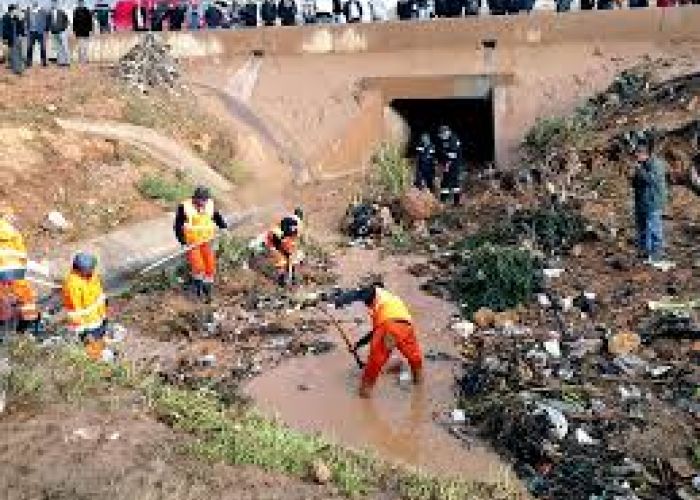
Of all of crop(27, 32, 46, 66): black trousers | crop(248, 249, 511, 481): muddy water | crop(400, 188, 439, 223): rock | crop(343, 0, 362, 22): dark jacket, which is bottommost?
crop(248, 249, 511, 481): muddy water

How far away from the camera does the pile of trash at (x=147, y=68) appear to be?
2239 cm

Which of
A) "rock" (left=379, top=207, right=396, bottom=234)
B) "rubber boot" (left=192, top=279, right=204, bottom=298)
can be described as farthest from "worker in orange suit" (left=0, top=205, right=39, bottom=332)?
"rock" (left=379, top=207, right=396, bottom=234)

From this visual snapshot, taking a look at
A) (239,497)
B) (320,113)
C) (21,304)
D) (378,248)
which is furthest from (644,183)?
(320,113)

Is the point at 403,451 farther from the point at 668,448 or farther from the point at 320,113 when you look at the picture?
the point at 320,113

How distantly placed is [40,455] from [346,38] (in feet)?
58.5

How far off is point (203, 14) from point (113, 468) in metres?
20.1

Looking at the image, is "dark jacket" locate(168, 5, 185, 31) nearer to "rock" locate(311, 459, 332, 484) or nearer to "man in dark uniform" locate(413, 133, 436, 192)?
"man in dark uniform" locate(413, 133, 436, 192)

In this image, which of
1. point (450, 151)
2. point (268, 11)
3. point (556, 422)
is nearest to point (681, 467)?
point (556, 422)

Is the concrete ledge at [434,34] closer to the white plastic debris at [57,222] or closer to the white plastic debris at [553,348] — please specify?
the white plastic debris at [57,222]

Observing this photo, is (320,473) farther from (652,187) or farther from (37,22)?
(37,22)

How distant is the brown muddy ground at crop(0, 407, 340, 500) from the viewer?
6711 mm

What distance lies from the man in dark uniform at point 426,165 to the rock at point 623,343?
8453 mm

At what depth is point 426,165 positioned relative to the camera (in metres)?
19.3

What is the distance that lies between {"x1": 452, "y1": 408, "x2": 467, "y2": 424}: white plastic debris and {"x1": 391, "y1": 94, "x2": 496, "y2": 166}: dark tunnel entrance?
44.2 feet
